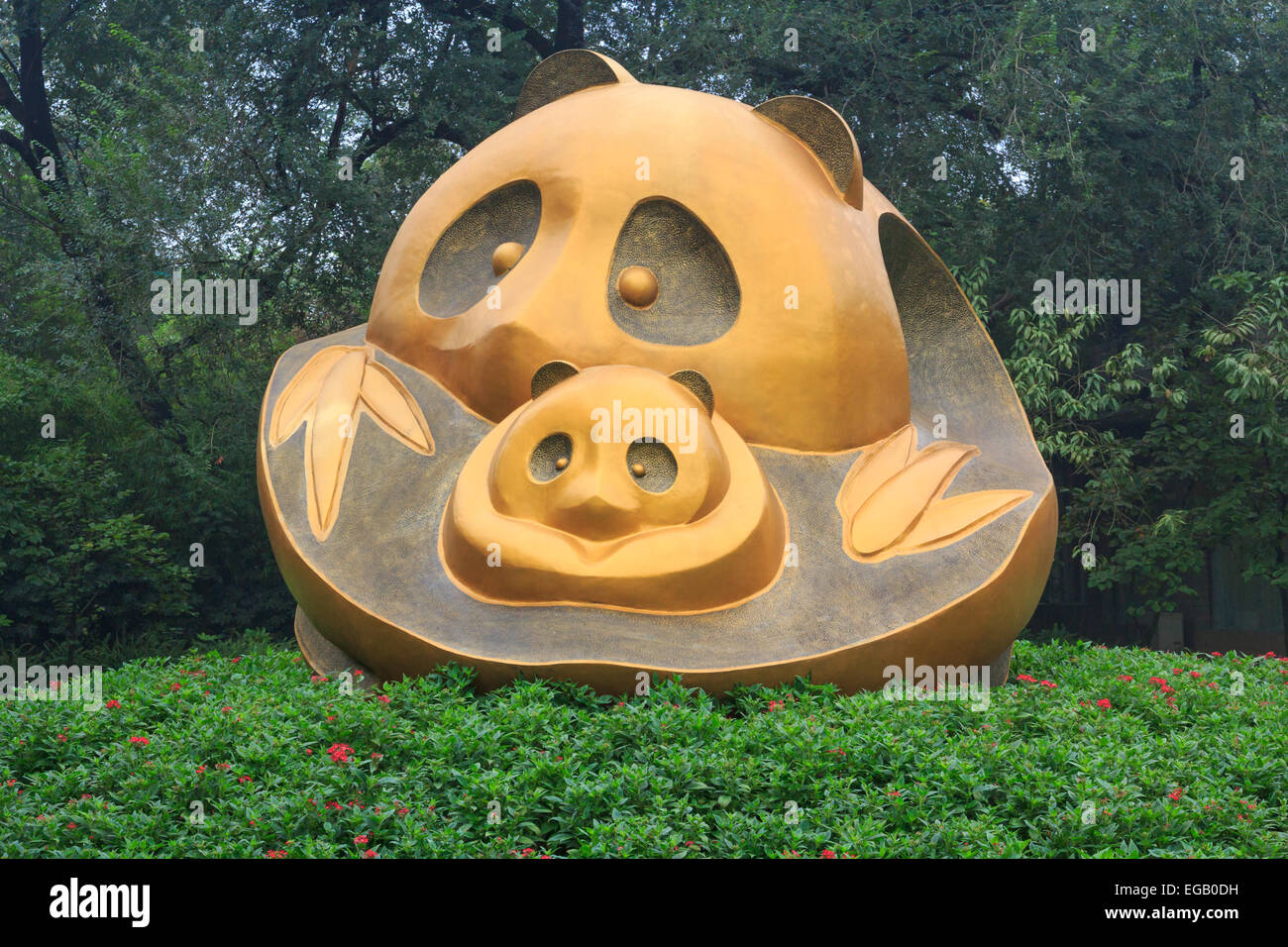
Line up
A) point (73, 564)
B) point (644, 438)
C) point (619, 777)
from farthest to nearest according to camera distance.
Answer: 1. point (73, 564)
2. point (644, 438)
3. point (619, 777)

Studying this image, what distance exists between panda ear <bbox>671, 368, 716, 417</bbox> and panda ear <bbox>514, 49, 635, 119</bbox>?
2.31 metres

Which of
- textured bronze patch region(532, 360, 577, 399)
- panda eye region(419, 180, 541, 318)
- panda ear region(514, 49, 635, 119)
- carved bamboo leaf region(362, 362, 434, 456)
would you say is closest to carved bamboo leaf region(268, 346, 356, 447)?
carved bamboo leaf region(362, 362, 434, 456)

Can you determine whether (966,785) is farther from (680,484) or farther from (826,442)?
(826,442)

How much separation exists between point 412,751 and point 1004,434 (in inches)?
179

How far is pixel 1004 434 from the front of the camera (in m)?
7.81

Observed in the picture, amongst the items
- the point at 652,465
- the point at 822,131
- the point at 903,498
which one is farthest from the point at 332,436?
the point at 822,131

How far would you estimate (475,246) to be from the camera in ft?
24.4

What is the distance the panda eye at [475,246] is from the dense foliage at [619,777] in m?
2.51

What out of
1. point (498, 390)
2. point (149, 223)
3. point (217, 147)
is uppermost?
point (217, 147)

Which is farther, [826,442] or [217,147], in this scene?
[217,147]

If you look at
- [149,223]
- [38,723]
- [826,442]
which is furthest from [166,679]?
[149,223]

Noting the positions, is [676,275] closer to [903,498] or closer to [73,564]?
[903,498]

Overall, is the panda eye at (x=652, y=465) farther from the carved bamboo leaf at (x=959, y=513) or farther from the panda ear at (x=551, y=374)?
the carved bamboo leaf at (x=959, y=513)

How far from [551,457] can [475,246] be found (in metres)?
1.95
